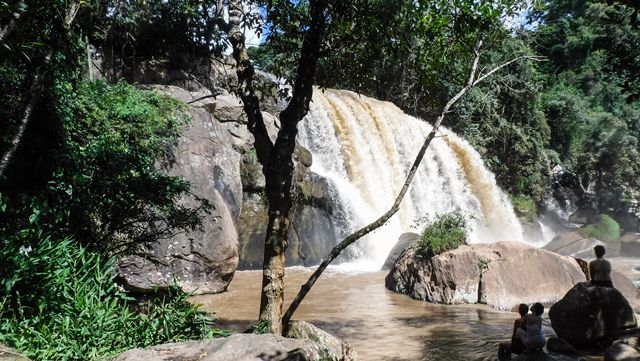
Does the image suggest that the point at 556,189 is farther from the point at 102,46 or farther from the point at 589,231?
the point at 102,46

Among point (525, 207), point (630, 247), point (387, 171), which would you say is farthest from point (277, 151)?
point (525, 207)

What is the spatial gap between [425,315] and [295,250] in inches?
260

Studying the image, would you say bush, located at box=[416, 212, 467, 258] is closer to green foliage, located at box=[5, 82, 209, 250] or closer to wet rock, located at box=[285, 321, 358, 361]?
wet rock, located at box=[285, 321, 358, 361]

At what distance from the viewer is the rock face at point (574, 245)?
19281 mm

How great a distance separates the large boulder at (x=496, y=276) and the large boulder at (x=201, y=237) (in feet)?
13.5

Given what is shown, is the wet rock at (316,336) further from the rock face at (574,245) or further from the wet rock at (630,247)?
the wet rock at (630,247)

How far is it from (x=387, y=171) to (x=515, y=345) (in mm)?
13360

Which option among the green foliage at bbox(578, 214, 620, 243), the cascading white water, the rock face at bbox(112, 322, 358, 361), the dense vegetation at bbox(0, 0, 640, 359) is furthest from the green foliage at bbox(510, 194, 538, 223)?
the rock face at bbox(112, 322, 358, 361)

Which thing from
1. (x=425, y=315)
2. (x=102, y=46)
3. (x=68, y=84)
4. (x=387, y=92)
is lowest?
(x=425, y=315)

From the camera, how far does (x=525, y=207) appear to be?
25.4 m

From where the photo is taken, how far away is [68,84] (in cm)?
598

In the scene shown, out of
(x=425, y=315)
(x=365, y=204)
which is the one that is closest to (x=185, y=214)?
(x=425, y=315)

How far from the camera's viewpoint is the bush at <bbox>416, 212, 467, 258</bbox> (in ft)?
34.5

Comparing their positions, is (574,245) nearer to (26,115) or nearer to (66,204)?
(66,204)
